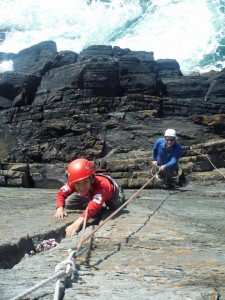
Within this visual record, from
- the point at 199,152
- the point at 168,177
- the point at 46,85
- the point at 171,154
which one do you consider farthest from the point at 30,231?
the point at 46,85

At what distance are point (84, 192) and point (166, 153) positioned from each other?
217 inches

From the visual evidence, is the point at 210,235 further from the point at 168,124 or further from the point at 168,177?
the point at 168,124

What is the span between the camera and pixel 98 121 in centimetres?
1791

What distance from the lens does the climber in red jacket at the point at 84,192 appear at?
16.5 ft

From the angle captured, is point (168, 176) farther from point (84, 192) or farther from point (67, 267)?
point (67, 267)

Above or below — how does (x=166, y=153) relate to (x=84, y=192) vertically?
above

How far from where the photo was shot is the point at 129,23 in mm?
70688

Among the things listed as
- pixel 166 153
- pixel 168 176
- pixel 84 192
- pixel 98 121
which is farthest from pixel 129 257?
pixel 98 121

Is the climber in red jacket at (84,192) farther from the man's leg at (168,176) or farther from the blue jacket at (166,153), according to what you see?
the man's leg at (168,176)

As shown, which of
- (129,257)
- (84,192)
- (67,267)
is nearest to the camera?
(67,267)

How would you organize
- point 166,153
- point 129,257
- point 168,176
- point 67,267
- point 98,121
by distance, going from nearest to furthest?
point 67,267 → point 129,257 → point 166,153 → point 168,176 → point 98,121

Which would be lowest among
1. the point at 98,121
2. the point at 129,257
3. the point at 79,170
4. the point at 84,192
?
the point at 129,257

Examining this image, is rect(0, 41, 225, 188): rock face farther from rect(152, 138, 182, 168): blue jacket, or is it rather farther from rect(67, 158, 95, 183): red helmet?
rect(67, 158, 95, 183): red helmet

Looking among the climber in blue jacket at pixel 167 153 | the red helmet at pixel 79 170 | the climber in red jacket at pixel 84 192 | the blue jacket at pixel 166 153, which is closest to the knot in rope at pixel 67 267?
the climber in red jacket at pixel 84 192
